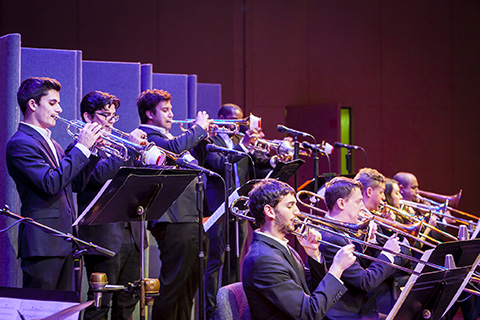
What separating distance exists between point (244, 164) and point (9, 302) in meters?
3.45

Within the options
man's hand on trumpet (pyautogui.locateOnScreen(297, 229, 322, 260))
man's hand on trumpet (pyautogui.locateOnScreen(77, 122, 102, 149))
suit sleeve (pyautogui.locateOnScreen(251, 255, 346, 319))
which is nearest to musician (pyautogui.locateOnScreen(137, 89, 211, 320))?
man's hand on trumpet (pyautogui.locateOnScreen(77, 122, 102, 149))

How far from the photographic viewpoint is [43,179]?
3371 millimetres

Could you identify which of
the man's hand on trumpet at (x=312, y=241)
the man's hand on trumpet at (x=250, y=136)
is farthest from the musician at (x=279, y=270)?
the man's hand on trumpet at (x=250, y=136)

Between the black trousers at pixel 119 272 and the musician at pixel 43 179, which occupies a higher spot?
the musician at pixel 43 179

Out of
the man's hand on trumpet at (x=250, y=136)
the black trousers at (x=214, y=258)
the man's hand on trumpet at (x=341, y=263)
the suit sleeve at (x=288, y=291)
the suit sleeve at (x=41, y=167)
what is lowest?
the black trousers at (x=214, y=258)

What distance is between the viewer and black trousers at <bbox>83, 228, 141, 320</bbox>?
384 cm

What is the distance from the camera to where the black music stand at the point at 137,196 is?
3178 millimetres

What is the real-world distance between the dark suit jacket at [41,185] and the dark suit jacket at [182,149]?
993mm

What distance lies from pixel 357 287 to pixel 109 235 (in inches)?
65.1

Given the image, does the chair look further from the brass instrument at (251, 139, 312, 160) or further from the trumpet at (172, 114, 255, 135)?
the brass instrument at (251, 139, 312, 160)

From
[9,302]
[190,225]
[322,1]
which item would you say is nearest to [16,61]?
[190,225]

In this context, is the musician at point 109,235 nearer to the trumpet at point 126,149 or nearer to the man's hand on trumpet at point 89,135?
the trumpet at point 126,149

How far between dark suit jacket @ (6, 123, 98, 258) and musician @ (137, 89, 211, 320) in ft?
3.52

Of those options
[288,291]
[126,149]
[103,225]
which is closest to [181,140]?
[126,149]
